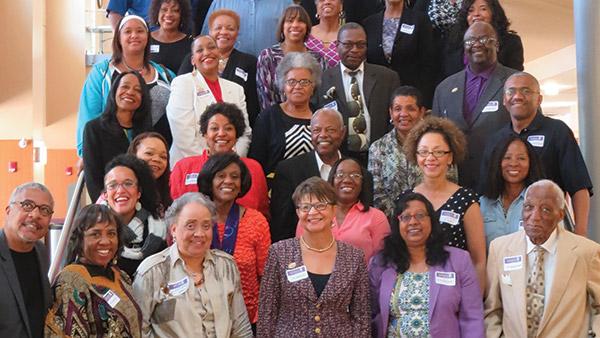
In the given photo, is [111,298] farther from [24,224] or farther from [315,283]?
[315,283]

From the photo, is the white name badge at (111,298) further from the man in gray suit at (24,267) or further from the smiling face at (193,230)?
the smiling face at (193,230)

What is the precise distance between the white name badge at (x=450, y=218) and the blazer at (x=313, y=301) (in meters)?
0.56

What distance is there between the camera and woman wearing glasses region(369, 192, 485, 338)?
14.7ft

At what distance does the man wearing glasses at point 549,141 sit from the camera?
17.6 ft

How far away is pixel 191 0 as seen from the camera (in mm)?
7699

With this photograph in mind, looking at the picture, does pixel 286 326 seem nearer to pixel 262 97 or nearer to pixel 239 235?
pixel 239 235

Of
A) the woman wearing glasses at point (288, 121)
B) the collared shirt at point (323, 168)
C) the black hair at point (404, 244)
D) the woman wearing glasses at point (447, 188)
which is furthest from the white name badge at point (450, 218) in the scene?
the woman wearing glasses at point (288, 121)

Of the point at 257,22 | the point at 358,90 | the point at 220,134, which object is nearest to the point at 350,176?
the point at 220,134

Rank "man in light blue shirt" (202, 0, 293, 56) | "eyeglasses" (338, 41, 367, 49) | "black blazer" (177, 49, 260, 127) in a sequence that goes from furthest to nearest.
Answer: "man in light blue shirt" (202, 0, 293, 56) → "black blazer" (177, 49, 260, 127) → "eyeglasses" (338, 41, 367, 49)

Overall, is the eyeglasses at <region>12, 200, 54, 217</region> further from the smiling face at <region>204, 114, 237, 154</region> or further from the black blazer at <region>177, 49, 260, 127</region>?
the black blazer at <region>177, 49, 260, 127</region>

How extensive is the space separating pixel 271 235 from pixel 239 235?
1.73ft

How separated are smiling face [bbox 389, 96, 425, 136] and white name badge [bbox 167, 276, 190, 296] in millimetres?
1917

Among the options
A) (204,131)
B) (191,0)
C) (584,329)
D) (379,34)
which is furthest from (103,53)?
(584,329)

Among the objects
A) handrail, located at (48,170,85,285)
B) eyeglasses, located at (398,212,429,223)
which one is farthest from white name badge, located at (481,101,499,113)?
handrail, located at (48,170,85,285)
